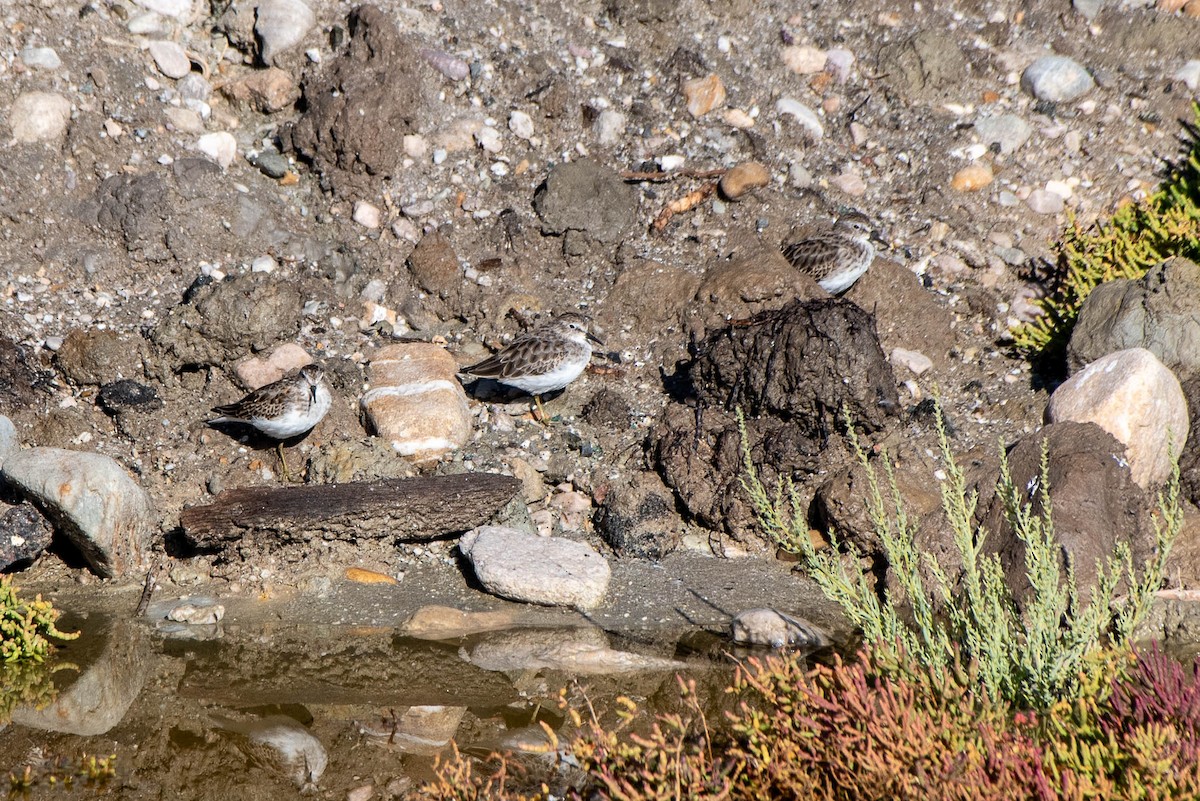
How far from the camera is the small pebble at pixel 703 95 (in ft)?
35.8

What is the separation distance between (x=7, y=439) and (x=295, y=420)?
2.07 m

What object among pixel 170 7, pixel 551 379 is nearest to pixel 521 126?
pixel 551 379

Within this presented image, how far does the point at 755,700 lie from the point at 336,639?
8.59 ft

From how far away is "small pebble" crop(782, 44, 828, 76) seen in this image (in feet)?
37.6

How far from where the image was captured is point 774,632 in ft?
21.6

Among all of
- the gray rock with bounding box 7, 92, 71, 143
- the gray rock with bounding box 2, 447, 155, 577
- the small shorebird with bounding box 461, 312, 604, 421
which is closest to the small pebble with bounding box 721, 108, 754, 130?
the small shorebird with bounding box 461, 312, 604, 421

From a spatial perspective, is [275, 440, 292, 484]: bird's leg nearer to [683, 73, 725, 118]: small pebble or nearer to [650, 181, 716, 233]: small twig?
[650, 181, 716, 233]: small twig

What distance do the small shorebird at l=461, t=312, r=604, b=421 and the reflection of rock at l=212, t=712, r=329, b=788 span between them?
328 centimetres

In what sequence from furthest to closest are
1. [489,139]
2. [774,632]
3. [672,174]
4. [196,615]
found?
[489,139] < [672,174] < [196,615] < [774,632]

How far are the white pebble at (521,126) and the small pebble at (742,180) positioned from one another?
1.97 m

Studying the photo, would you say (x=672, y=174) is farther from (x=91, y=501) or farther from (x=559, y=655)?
(x=91, y=501)

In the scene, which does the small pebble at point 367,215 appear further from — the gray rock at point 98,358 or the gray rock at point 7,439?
the gray rock at point 7,439

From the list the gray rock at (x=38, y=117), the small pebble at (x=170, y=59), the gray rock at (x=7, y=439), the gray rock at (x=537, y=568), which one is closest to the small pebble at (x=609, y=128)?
the small pebble at (x=170, y=59)

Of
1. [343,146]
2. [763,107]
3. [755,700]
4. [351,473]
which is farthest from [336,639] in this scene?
[763,107]
